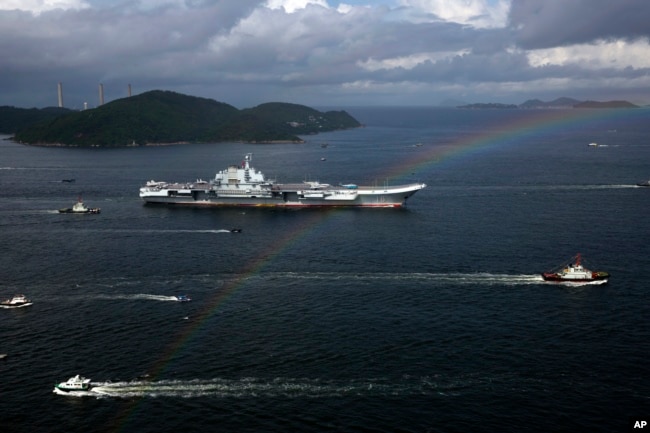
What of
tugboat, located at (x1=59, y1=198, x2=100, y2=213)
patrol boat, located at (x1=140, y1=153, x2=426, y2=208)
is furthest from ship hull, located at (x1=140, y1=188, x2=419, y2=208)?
tugboat, located at (x1=59, y1=198, x2=100, y2=213)

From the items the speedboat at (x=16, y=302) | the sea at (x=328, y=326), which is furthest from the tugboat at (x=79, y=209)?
the speedboat at (x=16, y=302)

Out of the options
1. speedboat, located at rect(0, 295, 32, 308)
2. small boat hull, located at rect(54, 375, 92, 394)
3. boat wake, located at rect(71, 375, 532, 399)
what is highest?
speedboat, located at rect(0, 295, 32, 308)

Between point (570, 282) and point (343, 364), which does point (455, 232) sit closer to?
point (570, 282)

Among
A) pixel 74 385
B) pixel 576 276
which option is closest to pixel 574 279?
pixel 576 276

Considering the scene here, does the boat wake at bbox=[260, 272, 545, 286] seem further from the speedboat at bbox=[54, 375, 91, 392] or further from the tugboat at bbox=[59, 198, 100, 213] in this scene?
the tugboat at bbox=[59, 198, 100, 213]

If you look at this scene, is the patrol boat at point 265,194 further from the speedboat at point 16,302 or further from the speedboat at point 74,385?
the speedboat at point 74,385

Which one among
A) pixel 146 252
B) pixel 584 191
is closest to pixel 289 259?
pixel 146 252

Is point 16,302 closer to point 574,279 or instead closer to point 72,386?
point 72,386
